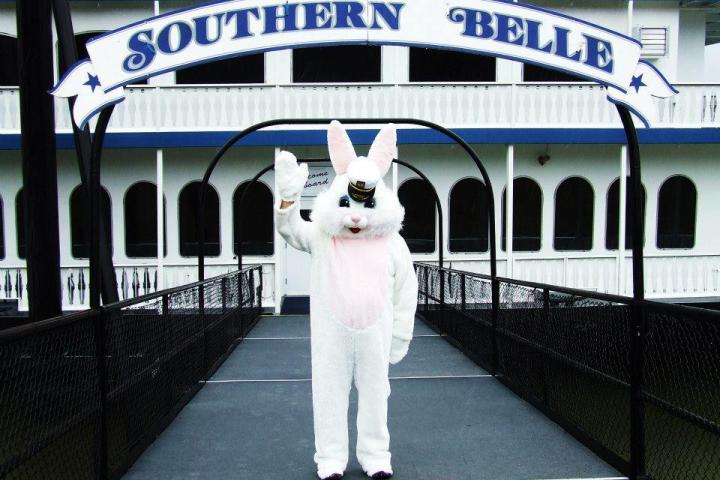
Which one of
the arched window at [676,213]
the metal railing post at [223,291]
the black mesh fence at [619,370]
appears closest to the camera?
the black mesh fence at [619,370]

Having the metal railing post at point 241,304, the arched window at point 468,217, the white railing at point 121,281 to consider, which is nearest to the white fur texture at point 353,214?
the metal railing post at point 241,304

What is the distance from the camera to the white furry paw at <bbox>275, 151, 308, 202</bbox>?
13.4 feet

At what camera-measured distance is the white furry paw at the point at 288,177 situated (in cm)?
407

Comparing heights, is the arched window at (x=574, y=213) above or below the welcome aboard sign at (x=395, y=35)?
below

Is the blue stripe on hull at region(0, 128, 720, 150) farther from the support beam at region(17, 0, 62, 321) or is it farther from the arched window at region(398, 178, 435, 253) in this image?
the support beam at region(17, 0, 62, 321)

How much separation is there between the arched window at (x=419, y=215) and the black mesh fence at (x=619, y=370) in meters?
8.37

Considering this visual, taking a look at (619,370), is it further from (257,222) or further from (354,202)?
(257,222)

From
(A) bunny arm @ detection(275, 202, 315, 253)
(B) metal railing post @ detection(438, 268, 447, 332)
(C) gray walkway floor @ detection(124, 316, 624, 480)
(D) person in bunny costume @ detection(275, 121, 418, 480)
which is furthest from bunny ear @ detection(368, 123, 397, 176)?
(B) metal railing post @ detection(438, 268, 447, 332)

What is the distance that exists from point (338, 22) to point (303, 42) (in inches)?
11.6

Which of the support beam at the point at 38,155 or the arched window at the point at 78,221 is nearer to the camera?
the support beam at the point at 38,155

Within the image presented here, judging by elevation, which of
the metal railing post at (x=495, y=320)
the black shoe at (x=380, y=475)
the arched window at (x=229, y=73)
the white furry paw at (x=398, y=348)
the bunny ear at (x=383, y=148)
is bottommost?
the black shoe at (x=380, y=475)

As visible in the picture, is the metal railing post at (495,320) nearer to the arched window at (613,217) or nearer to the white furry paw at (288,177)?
the white furry paw at (288,177)

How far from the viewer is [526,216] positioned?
15.9 metres

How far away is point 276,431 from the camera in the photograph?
5316mm
